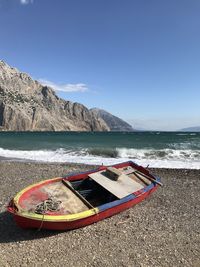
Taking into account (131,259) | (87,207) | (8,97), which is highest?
(8,97)

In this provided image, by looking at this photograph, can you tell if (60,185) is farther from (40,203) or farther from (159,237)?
(159,237)

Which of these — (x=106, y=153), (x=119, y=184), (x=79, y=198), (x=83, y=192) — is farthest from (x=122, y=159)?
(x=79, y=198)

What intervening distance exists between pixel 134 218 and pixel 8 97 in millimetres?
189418

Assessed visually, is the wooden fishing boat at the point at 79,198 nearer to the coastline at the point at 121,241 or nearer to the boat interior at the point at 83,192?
the boat interior at the point at 83,192

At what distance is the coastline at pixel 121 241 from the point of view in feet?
31.1

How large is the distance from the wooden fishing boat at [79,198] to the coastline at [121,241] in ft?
1.50

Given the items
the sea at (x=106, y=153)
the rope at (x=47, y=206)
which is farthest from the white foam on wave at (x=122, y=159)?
the rope at (x=47, y=206)

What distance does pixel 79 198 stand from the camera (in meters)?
12.5

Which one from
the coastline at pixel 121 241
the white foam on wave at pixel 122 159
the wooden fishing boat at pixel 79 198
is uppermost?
the wooden fishing boat at pixel 79 198

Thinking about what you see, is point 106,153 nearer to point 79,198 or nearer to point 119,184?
point 119,184

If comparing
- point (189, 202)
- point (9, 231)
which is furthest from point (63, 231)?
point (189, 202)

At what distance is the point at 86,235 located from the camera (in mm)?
11148

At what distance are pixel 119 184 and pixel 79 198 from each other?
2.43 meters

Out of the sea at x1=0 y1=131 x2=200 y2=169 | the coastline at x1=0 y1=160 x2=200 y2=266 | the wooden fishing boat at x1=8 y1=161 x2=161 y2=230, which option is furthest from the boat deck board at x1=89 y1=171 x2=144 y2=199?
the sea at x1=0 y1=131 x2=200 y2=169
